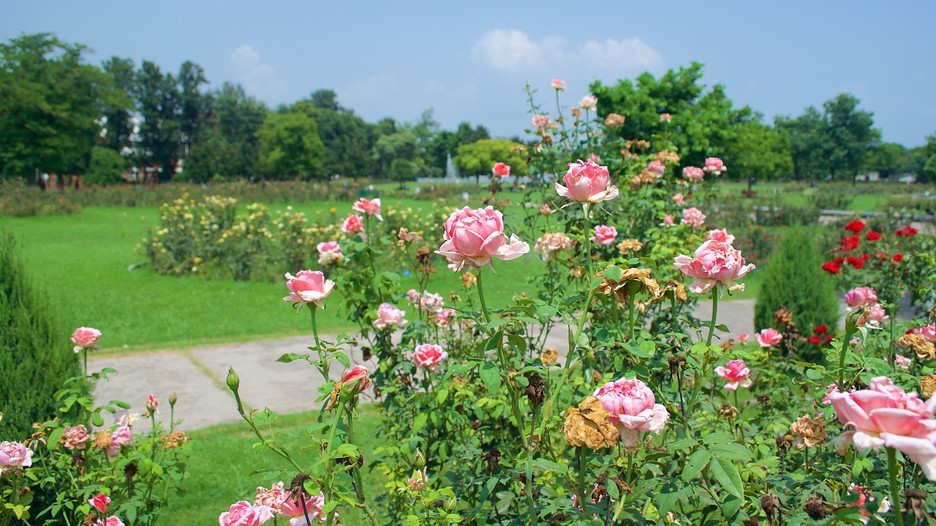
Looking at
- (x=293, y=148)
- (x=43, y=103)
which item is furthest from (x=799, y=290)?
(x=293, y=148)

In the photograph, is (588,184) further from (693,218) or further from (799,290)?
(799,290)

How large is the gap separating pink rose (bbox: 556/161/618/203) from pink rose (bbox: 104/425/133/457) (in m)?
1.64

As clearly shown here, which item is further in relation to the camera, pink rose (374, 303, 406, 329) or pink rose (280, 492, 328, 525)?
pink rose (374, 303, 406, 329)

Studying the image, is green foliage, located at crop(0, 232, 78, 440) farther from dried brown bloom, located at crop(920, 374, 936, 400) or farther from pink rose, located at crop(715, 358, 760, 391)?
dried brown bloom, located at crop(920, 374, 936, 400)

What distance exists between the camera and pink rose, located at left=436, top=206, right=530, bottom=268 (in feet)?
3.67

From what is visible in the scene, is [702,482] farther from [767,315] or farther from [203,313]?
[203,313]

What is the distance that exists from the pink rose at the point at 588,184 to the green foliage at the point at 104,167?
44.8 meters

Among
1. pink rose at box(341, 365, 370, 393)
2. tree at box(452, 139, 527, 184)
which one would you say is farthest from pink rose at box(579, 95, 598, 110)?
tree at box(452, 139, 527, 184)

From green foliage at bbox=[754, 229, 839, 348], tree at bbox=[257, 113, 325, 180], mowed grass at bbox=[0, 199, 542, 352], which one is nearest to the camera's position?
green foliage at bbox=[754, 229, 839, 348]

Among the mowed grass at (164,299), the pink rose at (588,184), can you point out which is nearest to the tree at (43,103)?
the mowed grass at (164,299)

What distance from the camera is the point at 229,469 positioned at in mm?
3648

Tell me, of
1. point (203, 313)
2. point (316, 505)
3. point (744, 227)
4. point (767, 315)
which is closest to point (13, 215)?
point (203, 313)

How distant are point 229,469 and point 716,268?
10.4 feet

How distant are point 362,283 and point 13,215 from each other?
19.3 m
